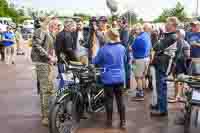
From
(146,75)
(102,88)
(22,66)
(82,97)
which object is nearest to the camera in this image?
(82,97)

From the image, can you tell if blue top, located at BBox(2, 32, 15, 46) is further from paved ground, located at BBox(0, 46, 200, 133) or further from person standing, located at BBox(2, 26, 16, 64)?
paved ground, located at BBox(0, 46, 200, 133)

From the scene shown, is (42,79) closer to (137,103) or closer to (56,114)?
Result: (56,114)

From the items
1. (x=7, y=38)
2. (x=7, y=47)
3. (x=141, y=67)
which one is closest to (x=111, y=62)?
(x=141, y=67)

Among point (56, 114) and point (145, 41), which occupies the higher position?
point (145, 41)

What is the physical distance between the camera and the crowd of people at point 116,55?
7434mm

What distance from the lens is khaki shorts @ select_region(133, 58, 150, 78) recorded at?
415 inches

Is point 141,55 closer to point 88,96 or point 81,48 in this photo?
point 81,48

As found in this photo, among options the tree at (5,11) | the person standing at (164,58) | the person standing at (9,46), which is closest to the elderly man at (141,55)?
the person standing at (164,58)

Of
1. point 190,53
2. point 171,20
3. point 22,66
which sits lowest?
point 22,66

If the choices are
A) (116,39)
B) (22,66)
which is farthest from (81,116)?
(22,66)

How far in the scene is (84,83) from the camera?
7355 mm

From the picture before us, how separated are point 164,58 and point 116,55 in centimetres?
129

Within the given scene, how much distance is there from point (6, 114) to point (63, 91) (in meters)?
2.49

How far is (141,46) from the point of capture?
10.3 meters
